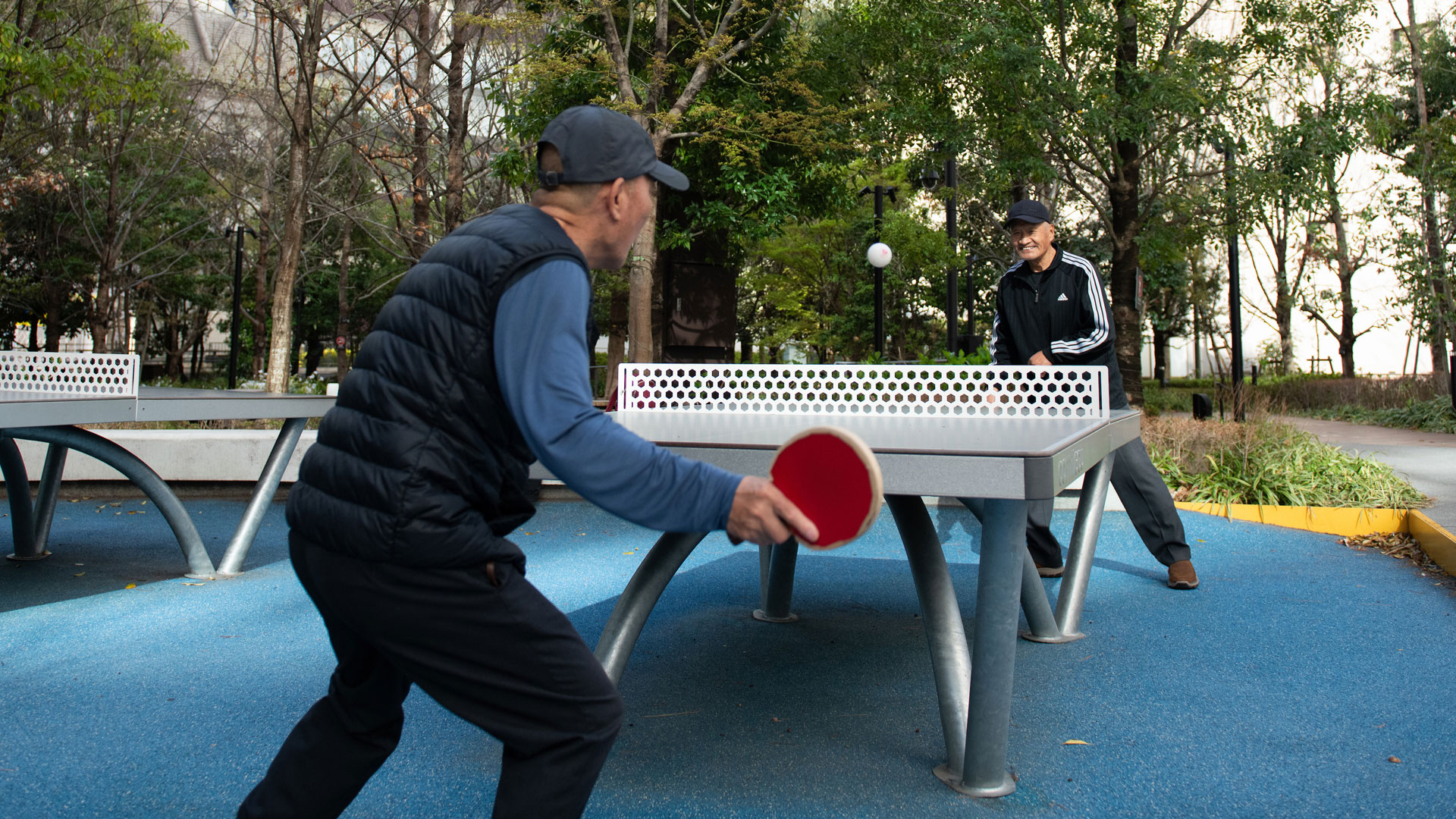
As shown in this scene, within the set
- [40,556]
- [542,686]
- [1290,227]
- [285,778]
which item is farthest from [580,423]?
[1290,227]

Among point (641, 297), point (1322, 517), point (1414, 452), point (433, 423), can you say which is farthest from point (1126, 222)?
point (433, 423)

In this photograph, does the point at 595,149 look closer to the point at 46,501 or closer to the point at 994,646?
the point at 994,646

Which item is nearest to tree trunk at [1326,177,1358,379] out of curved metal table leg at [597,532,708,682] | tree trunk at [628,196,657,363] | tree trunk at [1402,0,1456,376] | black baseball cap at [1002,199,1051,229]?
tree trunk at [1402,0,1456,376]

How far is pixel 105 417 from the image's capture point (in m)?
4.53

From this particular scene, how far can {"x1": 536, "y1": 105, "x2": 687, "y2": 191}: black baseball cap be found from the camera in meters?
1.73

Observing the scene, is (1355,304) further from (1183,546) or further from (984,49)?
(1183,546)

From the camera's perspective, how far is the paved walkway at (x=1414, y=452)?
307 inches

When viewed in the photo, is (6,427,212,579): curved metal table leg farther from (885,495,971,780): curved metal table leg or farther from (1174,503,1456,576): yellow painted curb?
(1174,503,1456,576): yellow painted curb

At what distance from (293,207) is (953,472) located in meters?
12.2

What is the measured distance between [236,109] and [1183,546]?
84.5ft

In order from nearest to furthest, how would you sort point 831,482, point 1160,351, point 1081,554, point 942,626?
point 831,482 → point 942,626 → point 1081,554 → point 1160,351

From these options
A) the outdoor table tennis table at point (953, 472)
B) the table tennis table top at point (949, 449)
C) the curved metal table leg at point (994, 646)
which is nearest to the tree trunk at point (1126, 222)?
Answer: the outdoor table tennis table at point (953, 472)

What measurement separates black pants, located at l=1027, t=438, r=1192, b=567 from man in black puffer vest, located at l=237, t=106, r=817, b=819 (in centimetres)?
393

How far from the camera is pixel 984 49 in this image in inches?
556
